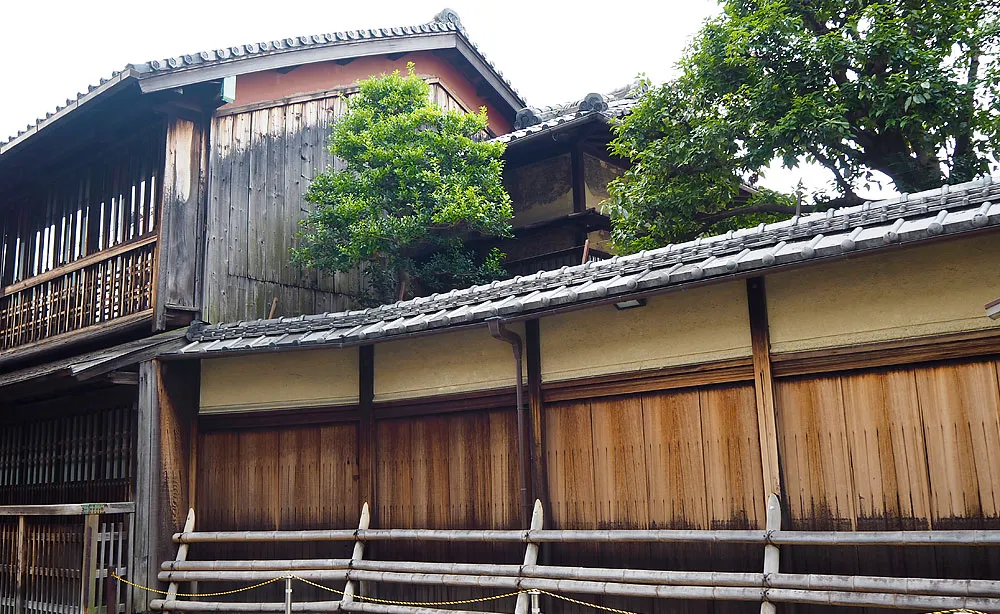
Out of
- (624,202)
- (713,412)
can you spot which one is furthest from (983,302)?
(624,202)

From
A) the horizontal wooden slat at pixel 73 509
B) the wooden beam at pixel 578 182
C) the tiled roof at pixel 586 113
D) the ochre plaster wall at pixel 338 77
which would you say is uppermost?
the ochre plaster wall at pixel 338 77

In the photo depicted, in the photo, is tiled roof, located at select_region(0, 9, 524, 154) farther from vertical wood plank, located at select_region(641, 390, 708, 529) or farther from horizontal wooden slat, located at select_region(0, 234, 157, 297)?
vertical wood plank, located at select_region(641, 390, 708, 529)

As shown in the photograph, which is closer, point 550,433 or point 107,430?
point 550,433

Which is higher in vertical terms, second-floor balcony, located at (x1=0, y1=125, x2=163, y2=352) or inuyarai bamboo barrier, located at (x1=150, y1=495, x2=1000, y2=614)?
second-floor balcony, located at (x1=0, y1=125, x2=163, y2=352)

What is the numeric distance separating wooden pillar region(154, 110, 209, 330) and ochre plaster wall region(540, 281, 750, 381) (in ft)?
20.7

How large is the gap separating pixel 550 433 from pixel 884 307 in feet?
13.2

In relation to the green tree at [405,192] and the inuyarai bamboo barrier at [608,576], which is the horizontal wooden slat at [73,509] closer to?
the inuyarai bamboo barrier at [608,576]

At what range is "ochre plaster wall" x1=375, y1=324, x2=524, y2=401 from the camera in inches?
438

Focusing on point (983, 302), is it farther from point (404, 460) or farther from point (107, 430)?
point (107, 430)

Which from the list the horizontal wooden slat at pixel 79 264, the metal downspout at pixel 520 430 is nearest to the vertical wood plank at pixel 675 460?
the metal downspout at pixel 520 430

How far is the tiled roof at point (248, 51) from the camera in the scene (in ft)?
43.9

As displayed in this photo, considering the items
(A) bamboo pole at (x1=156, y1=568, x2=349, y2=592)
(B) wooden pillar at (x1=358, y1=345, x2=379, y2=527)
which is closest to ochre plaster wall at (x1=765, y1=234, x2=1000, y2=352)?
(B) wooden pillar at (x1=358, y1=345, x2=379, y2=527)

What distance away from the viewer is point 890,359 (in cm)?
834

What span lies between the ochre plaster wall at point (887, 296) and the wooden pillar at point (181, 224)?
908 centimetres
